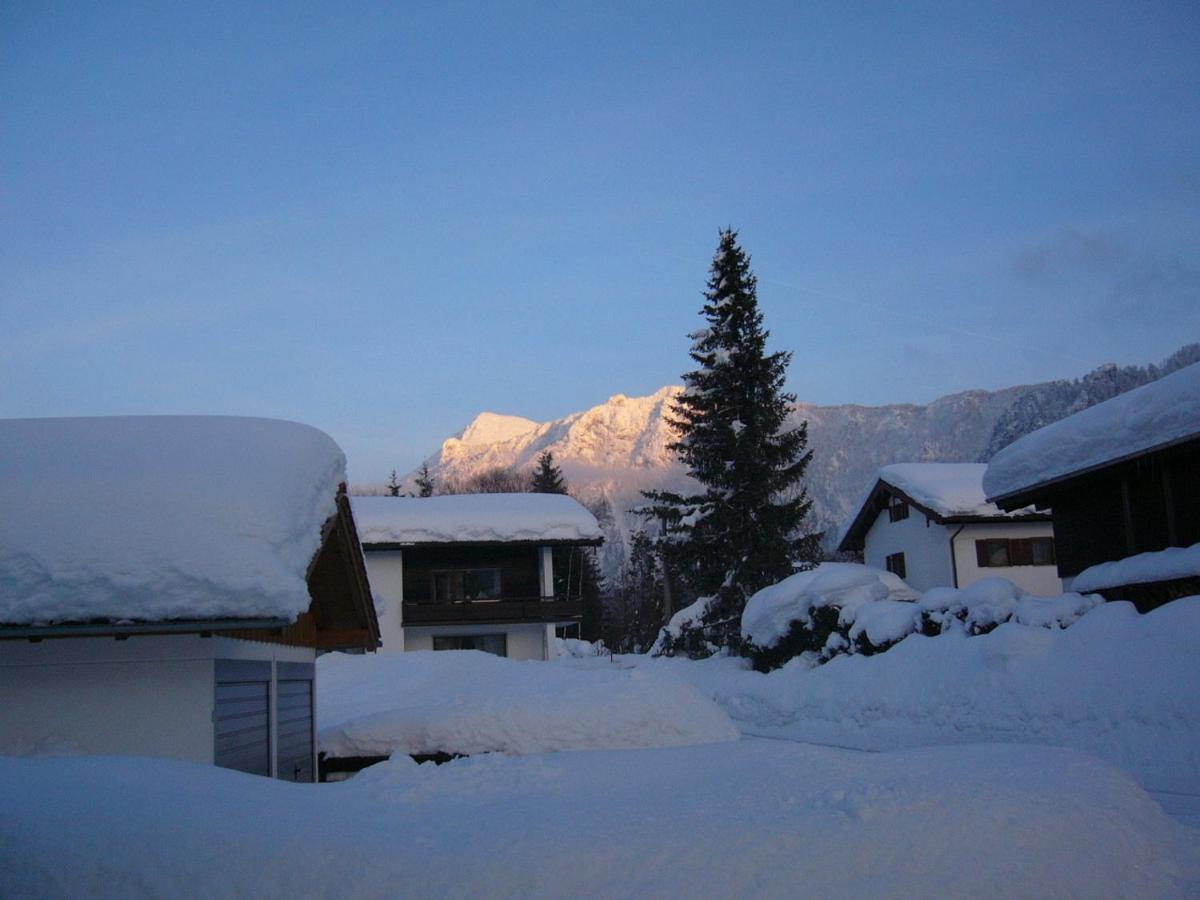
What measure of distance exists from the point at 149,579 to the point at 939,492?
31.1 m

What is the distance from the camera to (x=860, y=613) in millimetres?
23844

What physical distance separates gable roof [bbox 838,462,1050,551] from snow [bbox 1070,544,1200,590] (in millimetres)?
10609

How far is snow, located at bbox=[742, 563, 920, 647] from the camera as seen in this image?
23.4 m

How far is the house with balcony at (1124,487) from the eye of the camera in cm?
1798

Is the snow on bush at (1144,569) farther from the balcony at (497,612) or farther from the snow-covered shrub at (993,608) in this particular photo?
the balcony at (497,612)

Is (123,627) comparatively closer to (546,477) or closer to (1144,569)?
(1144,569)

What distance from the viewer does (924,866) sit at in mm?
6613

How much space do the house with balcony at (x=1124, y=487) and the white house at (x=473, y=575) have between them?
18.5 m

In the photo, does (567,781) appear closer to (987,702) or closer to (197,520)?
(197,520)

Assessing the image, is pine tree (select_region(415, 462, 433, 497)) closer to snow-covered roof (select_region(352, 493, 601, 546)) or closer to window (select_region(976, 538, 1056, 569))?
snow-covered roof (select_region(352, 493, 601, 546))

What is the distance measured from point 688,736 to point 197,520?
27.3 feet

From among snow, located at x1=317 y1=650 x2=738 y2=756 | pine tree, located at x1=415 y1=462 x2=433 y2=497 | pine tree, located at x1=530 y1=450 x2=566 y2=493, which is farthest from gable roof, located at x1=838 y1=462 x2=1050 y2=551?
pine tree, located at x1=415 y1=462 x2=433 y2=497


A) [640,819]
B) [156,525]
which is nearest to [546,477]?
[156,525]

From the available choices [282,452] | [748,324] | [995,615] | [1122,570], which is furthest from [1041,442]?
[282,452]
